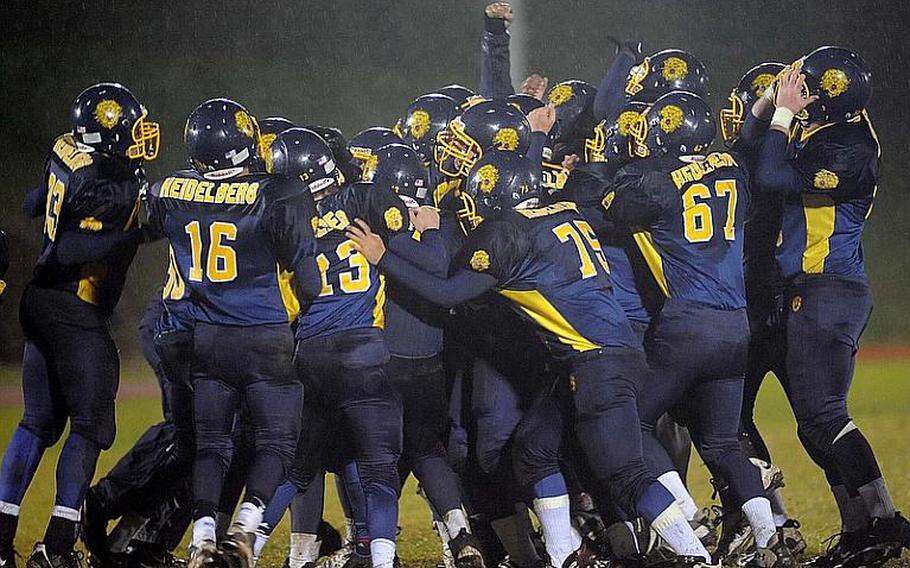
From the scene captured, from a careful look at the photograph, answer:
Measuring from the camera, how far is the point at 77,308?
3.31m

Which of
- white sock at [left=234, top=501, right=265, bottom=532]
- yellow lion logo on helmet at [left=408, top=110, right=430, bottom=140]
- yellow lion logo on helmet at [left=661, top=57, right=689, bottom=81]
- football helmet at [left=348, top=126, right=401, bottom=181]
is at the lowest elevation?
white sock at [left=234, top=501, right=265, bottom=532]

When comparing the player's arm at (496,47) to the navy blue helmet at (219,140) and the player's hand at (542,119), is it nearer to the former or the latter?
the player's hand at (542,119)

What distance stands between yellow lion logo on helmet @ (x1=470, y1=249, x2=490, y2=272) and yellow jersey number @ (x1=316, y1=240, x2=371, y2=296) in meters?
0.31

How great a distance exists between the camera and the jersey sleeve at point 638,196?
3.27 m

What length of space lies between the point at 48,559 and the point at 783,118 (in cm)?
230

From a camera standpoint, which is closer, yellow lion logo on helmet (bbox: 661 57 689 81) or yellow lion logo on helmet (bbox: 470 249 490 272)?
yellow lion logo on helmet (bbox: 470 249 490 272)

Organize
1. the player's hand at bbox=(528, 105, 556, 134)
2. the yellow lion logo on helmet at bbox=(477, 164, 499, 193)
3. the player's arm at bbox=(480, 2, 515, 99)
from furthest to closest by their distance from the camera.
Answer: the player's arm at bbox=(480, 2, 515, 99), the player's hand at bbox=(528, 105, 556, 134), the yellow lion logo on helmet at bbox=(477, 164, 499, 193)

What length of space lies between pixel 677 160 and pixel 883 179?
94 centimetres

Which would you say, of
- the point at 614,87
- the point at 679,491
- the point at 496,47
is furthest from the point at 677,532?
the point at 496,47

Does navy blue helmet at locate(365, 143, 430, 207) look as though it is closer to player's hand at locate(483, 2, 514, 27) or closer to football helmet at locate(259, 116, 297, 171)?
football helmet at locate(259, 116, 297, 171)

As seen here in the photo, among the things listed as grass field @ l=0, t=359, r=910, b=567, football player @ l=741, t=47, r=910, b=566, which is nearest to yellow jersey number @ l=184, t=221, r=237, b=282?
grass field @ l=0, t=359, r=910, b=567

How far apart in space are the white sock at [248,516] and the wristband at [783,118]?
1725 millimetres

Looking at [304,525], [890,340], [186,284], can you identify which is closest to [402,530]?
[304,525]

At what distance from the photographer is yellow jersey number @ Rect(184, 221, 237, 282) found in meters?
3.10
